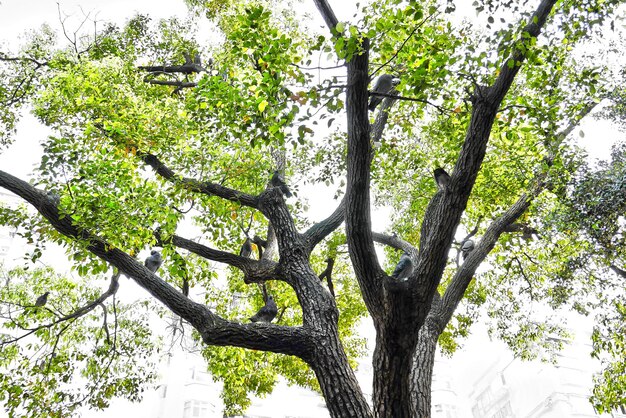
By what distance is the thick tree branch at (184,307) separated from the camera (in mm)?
4953

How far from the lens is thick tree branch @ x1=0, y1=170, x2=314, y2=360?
4.95m

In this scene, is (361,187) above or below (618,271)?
below

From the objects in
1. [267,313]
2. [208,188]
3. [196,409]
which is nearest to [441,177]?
[267,313]

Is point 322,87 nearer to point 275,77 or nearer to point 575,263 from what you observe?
point 275,77

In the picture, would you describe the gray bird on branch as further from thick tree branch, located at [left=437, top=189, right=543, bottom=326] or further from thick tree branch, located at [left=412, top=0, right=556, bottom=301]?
thick tree branch, located at [left=412, top=0, right=556, bottom=301]

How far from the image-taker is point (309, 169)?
31.5 feet

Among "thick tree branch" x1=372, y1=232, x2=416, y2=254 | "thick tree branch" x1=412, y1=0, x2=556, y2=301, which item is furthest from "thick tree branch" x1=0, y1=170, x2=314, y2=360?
"thick tree branch" x1=372, y1=232, x2=416, y2=254

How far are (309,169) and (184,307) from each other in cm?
484

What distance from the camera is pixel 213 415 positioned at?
1928 centimetres

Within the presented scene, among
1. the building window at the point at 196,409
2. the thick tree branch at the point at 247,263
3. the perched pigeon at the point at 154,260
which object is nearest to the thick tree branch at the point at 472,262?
the thick tree branch at the point at 247,263

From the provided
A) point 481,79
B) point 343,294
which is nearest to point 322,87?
point 481,79

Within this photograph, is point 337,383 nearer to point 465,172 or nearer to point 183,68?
point 465,172

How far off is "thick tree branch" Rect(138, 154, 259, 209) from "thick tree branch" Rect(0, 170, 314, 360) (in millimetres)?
1427

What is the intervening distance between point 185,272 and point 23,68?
19.1 ft
